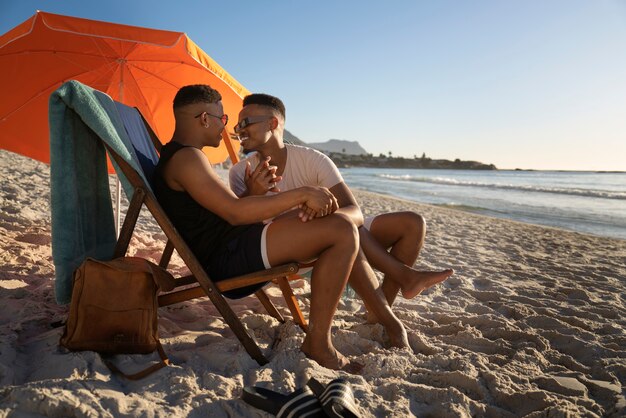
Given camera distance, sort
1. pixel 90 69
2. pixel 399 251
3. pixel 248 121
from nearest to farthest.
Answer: pixel 248 121 → pixel 399 251 → pixel 90 69

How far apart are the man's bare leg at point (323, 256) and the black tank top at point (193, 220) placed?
271 mm

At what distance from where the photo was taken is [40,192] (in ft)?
19.8

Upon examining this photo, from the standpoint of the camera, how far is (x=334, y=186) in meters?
2.70

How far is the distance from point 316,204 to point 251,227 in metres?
0.40

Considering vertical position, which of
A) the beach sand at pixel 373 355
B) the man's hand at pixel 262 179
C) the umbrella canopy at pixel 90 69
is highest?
the umbrella canopy at pixel 90 69

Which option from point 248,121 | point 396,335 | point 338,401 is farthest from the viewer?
point 248,121

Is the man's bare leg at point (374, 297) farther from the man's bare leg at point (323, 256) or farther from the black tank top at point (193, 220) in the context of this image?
the black tank top at point (193, 220)

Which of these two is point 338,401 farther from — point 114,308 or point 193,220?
point 193,220

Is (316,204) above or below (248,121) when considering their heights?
below

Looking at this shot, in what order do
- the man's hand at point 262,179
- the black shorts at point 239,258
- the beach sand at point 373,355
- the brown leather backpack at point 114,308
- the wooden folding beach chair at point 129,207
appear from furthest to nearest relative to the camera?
the man's hand at point 262,179 → the black shorts at point 239,258 → the wooden folding beach chair at point 129,207 → the brown leather backpack at point 114,308 → the beach sand at point 373,355

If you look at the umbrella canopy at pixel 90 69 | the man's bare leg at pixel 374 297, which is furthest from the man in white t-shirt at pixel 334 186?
the umbrella canopy at pixel 90 69

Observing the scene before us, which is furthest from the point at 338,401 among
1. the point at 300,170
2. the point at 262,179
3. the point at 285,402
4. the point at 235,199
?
the point at 300,170

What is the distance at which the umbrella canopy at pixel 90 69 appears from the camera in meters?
2.98

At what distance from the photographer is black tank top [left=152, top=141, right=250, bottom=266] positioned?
218cm
